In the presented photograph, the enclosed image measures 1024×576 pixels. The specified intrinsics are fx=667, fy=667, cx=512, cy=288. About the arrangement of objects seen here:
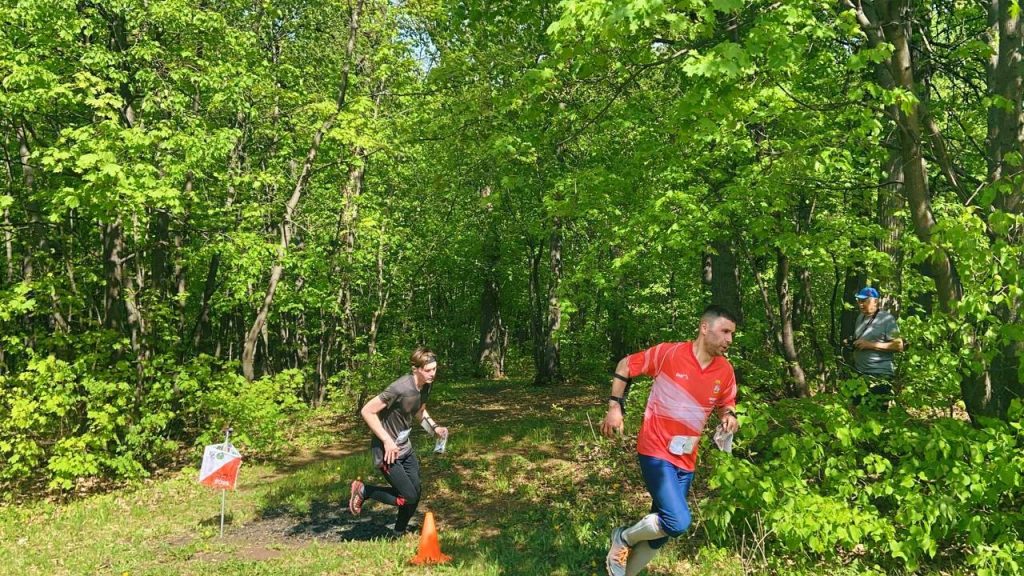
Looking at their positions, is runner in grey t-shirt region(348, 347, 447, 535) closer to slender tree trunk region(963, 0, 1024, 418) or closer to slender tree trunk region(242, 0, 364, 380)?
slender tree trunk region(963, 0, 1024, 418)

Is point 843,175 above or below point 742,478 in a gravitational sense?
above

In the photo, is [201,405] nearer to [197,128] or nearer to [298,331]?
[197,128]

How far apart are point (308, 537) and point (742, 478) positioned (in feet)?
16.1

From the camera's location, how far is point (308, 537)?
7555 millimetres

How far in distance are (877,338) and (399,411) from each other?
16.9 ft

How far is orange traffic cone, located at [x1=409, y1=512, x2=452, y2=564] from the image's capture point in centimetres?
586

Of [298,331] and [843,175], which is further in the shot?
[298,331]

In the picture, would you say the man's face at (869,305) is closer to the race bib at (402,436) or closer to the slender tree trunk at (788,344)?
the slender tree trunk at (788,344)

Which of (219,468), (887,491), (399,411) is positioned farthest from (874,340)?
(219,468)

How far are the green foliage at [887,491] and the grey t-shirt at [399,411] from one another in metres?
2.82

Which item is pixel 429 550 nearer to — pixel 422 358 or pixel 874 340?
pixel 422 358

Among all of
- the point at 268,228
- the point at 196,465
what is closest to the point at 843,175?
the point at 196,465

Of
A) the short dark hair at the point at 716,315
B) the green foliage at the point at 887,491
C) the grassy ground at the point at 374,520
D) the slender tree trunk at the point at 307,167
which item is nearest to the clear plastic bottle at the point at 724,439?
the green foliage at the point at 887,491

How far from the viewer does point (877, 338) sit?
7.22 meters
